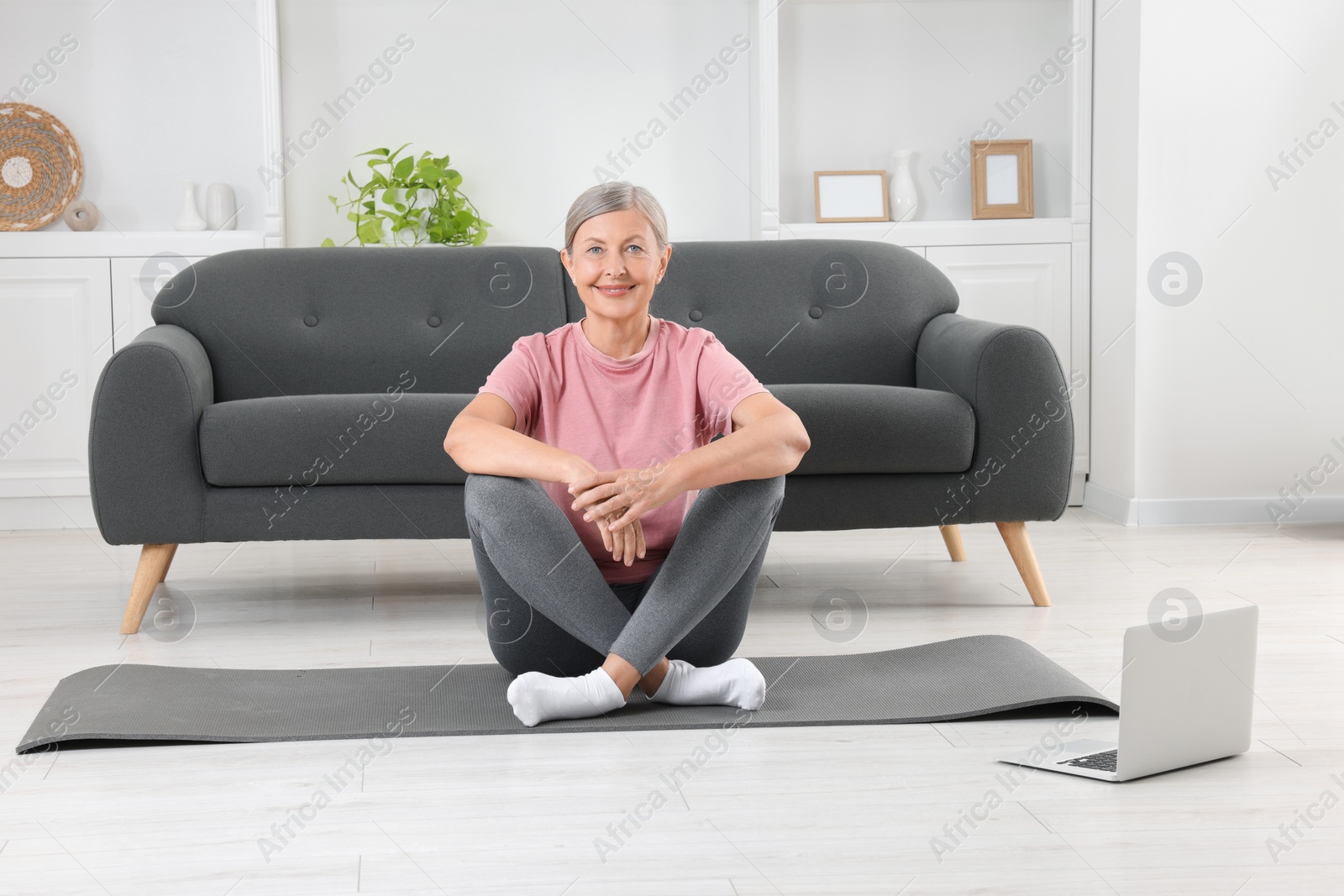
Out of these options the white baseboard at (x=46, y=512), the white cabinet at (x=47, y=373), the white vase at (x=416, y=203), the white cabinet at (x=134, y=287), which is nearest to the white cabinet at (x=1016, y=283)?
the white vase at (x=416, y=203)

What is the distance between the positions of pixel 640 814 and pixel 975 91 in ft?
11.5

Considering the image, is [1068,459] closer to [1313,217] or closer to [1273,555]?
[1273,555]

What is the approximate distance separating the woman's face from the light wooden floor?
0.63 metres

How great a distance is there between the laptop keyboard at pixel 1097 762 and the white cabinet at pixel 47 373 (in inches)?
126

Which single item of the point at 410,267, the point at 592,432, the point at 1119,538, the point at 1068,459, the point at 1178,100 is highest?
the point at 1178,100

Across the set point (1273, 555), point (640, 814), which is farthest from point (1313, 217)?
point (640, 814)

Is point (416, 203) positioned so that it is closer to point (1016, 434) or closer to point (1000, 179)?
point (1000, 179)

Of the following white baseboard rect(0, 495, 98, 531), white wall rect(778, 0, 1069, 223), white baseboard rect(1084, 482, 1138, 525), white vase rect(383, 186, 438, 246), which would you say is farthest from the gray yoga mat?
white wall rect(778, 0, 1069, 223)

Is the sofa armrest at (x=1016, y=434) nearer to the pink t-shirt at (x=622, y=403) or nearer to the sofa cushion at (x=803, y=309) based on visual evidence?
the sofa cushion at (x=803, y=309)

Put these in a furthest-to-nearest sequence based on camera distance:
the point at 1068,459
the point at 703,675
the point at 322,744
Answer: the point at 1068,459
the point at 703,675
the point at 322,744

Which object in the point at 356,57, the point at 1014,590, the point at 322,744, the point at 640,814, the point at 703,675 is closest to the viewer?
the point at 640,814

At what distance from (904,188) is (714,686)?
9.00 feet

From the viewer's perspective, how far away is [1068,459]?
259 centimetres

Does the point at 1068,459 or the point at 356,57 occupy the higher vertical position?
the point at 356,57
